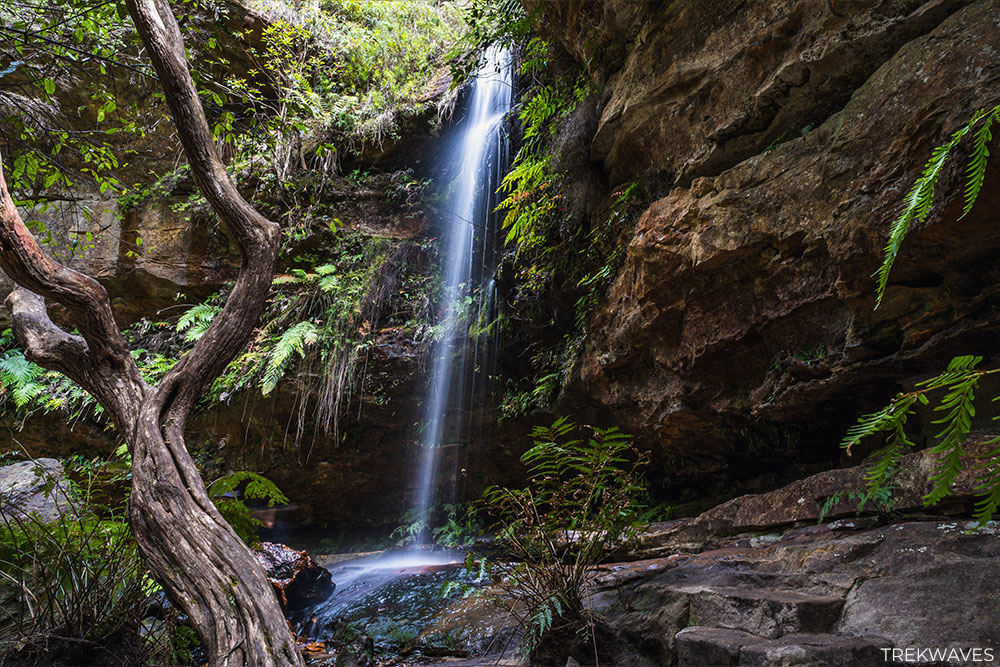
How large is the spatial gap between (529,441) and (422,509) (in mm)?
2054

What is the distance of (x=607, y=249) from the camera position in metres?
4.41

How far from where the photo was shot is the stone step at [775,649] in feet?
4.50

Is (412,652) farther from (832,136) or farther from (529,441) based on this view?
(832,136)

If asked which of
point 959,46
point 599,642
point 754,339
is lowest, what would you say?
point 599,642

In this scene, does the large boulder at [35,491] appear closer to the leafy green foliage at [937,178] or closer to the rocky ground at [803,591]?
the rocky ground at [803,591]

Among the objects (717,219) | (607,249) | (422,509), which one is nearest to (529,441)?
(422,509)

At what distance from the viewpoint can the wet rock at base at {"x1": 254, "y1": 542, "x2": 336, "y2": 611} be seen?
14.2ft

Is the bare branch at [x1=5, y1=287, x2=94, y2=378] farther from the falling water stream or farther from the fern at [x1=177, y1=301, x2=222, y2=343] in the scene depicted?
the fern at [x1=177, y1=301, x2=222, y2=343]

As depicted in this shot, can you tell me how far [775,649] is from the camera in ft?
4.77

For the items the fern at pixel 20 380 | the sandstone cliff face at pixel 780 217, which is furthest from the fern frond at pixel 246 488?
the fern at pixel 20 380

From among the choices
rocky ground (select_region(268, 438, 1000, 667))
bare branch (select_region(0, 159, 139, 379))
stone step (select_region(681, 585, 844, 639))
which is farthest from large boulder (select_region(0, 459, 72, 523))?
stone step (select_region(681, 585, 844, 639))

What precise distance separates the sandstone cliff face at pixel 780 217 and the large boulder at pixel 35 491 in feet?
12.4
